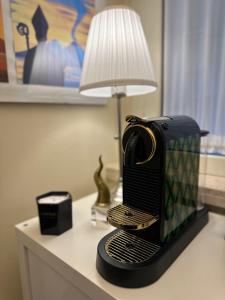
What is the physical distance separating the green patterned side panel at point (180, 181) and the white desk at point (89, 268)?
83 mm

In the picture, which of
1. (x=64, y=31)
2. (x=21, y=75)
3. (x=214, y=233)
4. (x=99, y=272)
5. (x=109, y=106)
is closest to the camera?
(x=99, y=272)

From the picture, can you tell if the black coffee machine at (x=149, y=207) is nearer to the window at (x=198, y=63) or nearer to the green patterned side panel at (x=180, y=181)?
the green patterned side panel at (x=180, y=181)

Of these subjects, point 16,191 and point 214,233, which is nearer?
point 214,233

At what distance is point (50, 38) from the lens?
87 centimetres

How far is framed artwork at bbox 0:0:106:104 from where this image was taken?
2.56 ft

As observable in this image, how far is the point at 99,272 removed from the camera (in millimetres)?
493

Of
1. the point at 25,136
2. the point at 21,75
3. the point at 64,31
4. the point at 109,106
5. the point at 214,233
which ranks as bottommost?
the point at 214,233

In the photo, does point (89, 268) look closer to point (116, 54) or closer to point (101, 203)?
point (101, 203)

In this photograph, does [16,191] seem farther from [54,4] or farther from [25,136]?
[54,4]

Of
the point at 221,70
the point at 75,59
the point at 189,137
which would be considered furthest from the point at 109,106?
the point at 189,137

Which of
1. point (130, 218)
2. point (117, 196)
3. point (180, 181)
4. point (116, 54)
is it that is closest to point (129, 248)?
point (130, 218)

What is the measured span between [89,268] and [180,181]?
12.0 inches

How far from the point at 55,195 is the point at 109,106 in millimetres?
607

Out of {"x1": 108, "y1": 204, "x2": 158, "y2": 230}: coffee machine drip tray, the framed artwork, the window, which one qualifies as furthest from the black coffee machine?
the framed artwork
